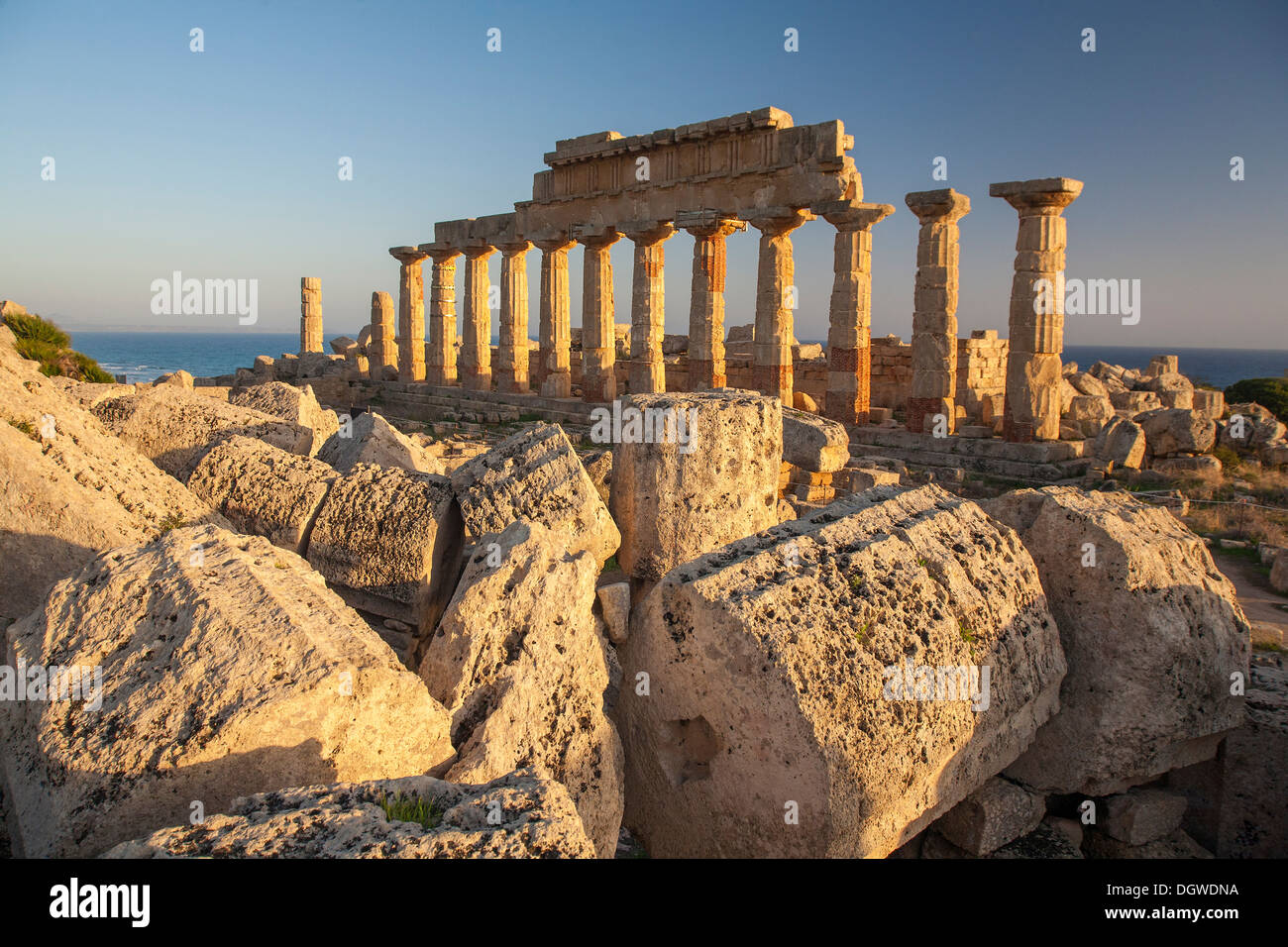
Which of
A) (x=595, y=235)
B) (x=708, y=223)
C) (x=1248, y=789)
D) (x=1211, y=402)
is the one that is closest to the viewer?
(x=1248, y=789)

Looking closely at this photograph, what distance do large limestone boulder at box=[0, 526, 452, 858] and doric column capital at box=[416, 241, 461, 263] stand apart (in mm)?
26425

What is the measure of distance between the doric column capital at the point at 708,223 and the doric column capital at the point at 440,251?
10.0m

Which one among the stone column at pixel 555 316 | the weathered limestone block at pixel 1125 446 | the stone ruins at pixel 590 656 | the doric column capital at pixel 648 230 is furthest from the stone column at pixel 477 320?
the stone ruins at pixel 590 656

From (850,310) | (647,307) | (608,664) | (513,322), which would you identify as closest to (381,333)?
(513,322)

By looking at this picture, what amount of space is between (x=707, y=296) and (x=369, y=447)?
15442mm

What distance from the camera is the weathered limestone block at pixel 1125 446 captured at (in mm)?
15750

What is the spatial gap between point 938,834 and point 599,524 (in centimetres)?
260

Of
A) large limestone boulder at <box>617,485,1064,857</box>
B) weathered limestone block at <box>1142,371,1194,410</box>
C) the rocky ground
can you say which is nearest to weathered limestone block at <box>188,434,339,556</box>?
the rocky ground

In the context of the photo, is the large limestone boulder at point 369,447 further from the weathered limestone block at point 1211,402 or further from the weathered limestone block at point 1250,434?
the weathered limestone block at point 1211,402

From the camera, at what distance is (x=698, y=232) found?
21.7 m

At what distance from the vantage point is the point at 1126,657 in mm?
4758

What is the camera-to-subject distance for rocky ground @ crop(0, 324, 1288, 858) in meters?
3.22

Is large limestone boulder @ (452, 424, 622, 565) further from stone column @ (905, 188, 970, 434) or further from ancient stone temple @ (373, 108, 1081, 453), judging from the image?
stone column @ (905, 188, 970, 434)

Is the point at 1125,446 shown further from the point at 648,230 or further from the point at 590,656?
the point at 590,656
